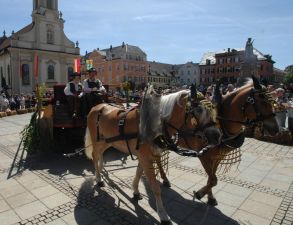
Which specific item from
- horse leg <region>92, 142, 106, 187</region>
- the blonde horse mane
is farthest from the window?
the blonde horse mane

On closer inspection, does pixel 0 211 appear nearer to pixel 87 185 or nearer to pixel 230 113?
pixel 87 185

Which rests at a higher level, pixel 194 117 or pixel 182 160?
pixel 194 117

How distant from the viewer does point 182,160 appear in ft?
24.0

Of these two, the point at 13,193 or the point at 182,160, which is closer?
the point at 13,193

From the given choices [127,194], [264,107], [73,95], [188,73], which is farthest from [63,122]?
[188,73]

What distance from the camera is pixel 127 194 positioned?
517 centimetres

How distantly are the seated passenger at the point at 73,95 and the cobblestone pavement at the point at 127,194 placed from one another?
4.62 feet

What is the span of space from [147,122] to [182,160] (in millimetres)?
3699

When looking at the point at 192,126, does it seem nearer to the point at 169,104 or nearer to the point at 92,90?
the point at 169,104

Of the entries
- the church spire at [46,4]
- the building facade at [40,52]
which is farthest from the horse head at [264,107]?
the church spire at [46,4]

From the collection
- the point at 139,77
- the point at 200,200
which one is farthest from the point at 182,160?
the point at 139,77

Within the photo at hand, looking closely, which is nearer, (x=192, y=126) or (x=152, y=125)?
(x=192, y=126)

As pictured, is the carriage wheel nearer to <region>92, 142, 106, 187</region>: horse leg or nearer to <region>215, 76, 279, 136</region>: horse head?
<region>92, 142, 106, 187</region>: horse leg

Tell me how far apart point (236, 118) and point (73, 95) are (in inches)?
180
